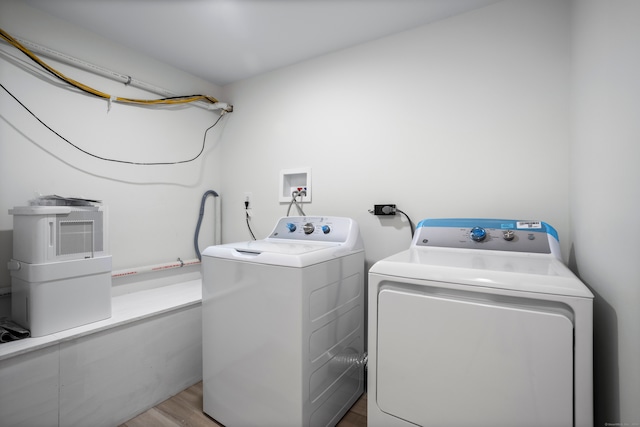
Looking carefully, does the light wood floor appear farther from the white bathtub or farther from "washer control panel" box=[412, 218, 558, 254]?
"washer control panel" box=[412, 218, 558, 254]

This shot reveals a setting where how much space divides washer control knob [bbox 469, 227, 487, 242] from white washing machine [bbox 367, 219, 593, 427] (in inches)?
7.4

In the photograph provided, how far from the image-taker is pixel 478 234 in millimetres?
1283

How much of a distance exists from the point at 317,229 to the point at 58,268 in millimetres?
1295

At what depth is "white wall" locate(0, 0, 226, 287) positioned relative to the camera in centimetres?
153

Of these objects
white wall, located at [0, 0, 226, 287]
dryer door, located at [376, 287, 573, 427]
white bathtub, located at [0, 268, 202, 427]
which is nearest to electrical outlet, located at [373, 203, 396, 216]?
dryer door, located at [376, 287, 573, 427]

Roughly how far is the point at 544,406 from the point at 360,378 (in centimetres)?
110

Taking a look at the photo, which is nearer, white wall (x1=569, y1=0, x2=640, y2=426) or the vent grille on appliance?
white wall (x1=569, y1=0, x2=640, y2=426)

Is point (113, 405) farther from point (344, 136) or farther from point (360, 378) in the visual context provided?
point (344, 136)

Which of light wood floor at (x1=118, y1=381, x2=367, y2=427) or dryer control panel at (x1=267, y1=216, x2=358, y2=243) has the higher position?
dryer control panel at (x1=267, y1=216, x2=358, y2=243)

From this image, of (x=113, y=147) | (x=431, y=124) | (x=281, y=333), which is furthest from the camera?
(x=113, y=147)

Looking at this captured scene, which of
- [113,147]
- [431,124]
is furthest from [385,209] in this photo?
[113,147]

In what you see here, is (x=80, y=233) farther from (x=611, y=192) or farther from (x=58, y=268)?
(x=611, y=192)

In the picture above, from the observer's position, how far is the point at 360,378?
169 cm

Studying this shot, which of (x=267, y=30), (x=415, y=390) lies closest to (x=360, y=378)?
(x=415, y=390)
